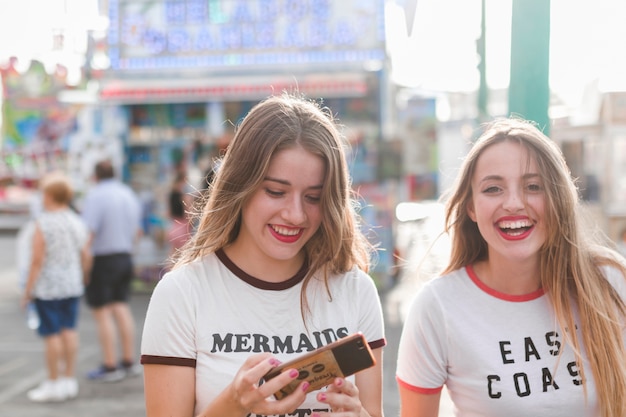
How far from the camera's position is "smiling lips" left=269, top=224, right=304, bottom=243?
216cm

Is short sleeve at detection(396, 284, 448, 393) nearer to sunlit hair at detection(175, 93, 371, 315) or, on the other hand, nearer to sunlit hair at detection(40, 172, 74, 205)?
sunlit hair at detection(175, 93, 371, 315)

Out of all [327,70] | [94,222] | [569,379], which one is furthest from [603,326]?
[327,70]

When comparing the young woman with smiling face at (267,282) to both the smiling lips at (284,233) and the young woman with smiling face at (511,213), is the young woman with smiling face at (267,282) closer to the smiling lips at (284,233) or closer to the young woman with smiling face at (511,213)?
the smiling lips at (284,233)

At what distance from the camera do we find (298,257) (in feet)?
7.59

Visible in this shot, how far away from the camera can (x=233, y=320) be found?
6.97ft

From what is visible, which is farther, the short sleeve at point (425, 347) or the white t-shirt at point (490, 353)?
the short sleeve at point (425, 347)

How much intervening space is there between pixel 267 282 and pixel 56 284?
4.12 meters

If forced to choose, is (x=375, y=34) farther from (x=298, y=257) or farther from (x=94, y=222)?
(x=298, y=257)

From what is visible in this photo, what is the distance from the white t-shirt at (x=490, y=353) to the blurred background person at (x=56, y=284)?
4.15m

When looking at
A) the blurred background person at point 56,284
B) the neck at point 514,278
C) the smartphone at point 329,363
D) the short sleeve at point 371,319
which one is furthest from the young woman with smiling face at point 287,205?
the blurred background person at point 56,284

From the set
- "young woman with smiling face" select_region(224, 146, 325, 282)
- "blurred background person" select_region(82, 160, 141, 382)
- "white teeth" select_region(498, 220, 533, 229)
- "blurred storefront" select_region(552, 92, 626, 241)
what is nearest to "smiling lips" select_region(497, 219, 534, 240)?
"white teeth" select_region(498, 220, 533, 229)

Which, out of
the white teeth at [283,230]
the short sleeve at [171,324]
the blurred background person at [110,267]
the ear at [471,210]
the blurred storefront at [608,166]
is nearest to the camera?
the short sleeve at [171,324]

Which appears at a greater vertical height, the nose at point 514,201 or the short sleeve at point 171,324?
the nose at point 514,201

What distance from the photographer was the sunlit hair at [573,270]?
7.38ft
